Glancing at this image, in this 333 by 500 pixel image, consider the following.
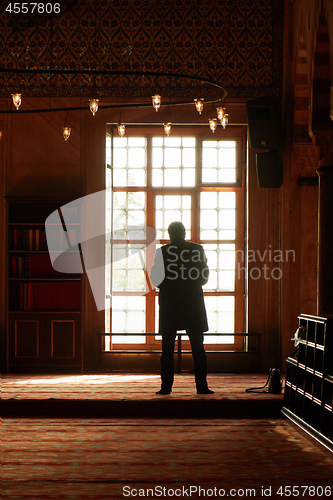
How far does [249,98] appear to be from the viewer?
6520 mm

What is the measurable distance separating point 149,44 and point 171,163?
1.58 meters

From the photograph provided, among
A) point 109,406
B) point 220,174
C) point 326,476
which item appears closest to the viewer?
point 326,476

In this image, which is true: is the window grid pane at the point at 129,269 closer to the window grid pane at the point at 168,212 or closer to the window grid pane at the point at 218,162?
the window grid pane at the point at 168,212

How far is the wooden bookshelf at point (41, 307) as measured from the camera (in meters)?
6.26

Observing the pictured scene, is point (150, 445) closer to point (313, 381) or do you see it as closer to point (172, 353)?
point (172, 353)

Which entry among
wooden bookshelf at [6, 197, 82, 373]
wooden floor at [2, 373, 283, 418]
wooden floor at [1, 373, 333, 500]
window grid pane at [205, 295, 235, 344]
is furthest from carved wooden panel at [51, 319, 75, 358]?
window grid pane at [205, 295, 235, 344]

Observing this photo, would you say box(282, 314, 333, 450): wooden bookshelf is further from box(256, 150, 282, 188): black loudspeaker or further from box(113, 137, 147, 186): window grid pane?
box(113, 137, 147, 186): window grid pane

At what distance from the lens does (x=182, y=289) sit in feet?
15.4

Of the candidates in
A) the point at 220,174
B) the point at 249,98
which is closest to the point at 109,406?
the point at 220,174

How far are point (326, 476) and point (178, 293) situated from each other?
2.13 m

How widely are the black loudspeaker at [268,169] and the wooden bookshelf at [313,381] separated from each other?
8.73ft

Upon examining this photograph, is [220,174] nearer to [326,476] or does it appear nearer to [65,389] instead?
[65,389]

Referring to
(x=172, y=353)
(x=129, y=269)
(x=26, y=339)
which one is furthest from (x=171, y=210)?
(x=172, y=353)

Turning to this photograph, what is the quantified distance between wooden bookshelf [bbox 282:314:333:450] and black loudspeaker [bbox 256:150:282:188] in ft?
8.73
